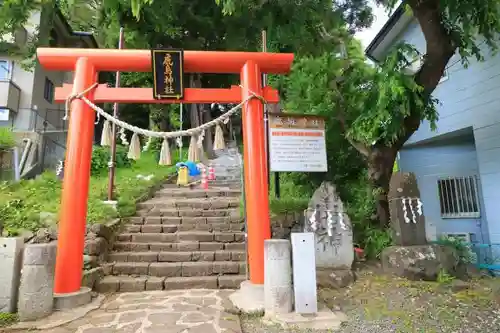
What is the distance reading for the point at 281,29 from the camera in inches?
337

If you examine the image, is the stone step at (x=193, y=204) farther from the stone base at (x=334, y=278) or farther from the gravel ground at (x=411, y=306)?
the gravel ground at (x=411, y=306)

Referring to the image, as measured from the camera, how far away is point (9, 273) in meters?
4.68

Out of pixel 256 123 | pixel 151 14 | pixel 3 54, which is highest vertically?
pixel 3 54

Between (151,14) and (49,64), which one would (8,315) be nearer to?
(49,64)

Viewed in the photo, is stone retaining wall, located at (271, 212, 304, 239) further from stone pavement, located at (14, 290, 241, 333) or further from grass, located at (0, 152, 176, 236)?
grass, located at (0, 152, 176, 236)

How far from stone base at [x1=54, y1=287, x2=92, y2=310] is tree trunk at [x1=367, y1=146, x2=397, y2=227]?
608 cm

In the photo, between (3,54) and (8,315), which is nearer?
(8,315)

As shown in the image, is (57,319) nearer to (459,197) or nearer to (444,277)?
(444,277)

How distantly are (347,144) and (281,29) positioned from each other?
11.7 feet

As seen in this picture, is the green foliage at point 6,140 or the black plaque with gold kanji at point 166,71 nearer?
the black plaque with gold kanji at point 166,71

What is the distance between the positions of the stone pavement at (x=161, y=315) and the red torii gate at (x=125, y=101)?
0.79 meters

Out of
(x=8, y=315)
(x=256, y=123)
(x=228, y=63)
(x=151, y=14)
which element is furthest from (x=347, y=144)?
(x=8, y=315)

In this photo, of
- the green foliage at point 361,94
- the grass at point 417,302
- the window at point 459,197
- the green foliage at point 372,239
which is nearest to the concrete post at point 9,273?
the grass at point 417,302

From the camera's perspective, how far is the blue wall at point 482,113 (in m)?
7.60
